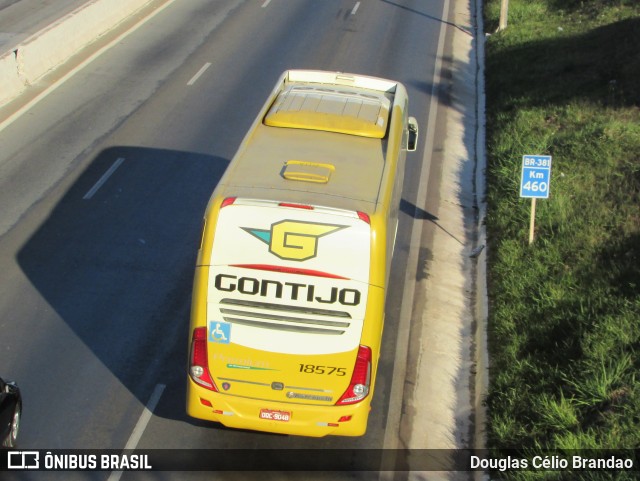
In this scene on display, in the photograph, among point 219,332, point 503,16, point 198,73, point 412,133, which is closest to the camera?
point 219,332

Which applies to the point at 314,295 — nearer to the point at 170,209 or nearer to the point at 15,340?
the point at 15,340

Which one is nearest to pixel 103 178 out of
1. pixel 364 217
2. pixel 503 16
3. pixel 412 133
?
pixel 412 133

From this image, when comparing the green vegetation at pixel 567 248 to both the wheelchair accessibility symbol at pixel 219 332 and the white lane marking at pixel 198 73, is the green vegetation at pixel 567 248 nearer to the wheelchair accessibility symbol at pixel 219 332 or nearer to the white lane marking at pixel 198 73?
the wheelchair accessibility symbol at pixel 219 332

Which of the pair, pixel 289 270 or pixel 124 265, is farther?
pixel 124 265

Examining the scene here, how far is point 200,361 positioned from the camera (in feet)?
33.5

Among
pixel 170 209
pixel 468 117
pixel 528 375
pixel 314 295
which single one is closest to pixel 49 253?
pixel 170 209

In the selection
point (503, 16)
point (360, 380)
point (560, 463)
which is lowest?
point (503, 16)

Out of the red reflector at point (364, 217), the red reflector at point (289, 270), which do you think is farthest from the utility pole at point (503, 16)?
the red reflector at point (289, 270)

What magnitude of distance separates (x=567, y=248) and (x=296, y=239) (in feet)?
22.1

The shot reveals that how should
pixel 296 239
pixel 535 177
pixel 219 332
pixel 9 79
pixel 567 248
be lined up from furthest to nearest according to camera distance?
pixel 9 79 < pixel 535 177 < pixel 567 248 < pixel 219 332 < pixel 296 239

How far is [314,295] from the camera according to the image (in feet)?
32.4

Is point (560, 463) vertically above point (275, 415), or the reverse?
point (275, 415)

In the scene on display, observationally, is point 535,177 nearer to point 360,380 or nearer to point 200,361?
point 360,380

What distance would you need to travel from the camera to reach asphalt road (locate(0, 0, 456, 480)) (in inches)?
460
